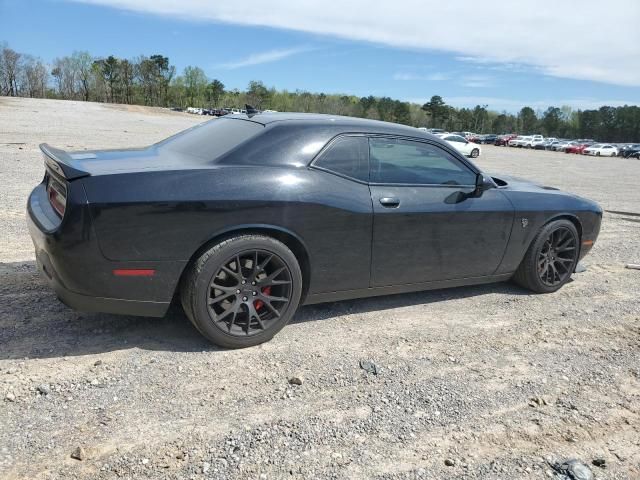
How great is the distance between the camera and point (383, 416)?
9.34 feet

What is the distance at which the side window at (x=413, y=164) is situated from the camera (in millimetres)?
3918

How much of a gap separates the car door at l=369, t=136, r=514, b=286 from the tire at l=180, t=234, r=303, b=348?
753 mm

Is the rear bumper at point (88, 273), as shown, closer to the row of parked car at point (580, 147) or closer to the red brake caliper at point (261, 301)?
the red brake caliper at point (261, 301)

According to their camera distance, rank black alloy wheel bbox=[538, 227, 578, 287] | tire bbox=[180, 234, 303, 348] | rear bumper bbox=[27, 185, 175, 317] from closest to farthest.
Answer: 1. rear bumper bbox=[27, 185, 175, 317]
2. tire bbox=[180, 234, 303, 348]
3. black alloy wheel bbox=[538, 227, 578, 287]

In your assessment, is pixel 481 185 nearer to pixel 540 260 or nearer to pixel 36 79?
pixel 540 260

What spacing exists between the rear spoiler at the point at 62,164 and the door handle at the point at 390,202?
78.0 inches

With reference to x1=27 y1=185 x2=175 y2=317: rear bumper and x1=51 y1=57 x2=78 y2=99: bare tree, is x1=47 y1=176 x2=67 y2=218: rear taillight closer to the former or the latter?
x1=27 y1=185 x2=175 y2=317: rear bumper

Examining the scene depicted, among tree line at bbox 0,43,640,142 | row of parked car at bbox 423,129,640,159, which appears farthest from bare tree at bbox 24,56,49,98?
row of parked car at bbox 423,129,640,159

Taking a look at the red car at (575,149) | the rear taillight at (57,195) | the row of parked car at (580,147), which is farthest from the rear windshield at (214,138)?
the red car at (575,149)

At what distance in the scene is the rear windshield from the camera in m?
3.63

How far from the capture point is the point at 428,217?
13.1ft

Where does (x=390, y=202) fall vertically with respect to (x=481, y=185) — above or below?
below

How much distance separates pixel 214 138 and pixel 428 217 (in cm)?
175

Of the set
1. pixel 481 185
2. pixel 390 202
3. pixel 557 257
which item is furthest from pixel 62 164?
pixel 557 257
